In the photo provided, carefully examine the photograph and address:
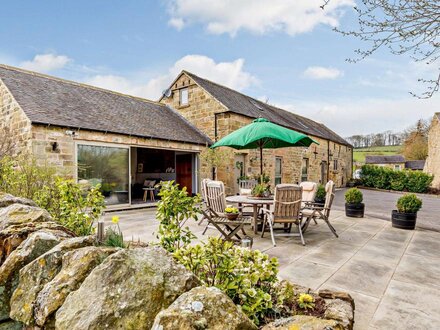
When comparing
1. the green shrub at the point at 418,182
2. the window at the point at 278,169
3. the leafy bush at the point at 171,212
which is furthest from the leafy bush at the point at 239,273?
the green shrub at the point at 418,182

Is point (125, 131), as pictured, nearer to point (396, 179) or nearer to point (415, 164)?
point (396, 179)

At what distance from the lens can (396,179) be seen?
2114 centimetres

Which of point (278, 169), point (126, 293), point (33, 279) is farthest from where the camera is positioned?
point (278, 169)

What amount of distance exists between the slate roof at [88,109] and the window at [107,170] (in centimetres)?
74

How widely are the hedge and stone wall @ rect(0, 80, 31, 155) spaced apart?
24.1 meters

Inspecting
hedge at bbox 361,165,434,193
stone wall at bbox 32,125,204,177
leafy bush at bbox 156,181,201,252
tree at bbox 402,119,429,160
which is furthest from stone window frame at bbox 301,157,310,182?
tree at bbox 402,119,429,160

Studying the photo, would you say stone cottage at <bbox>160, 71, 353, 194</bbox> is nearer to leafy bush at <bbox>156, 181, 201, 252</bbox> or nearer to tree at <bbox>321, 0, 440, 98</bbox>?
tree at <bbox>321, 0, 440, 98</bbox>

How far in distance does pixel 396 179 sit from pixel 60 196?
24.1 meters

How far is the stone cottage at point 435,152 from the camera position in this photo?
2042cm

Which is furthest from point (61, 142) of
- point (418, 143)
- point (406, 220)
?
point (418, 143)

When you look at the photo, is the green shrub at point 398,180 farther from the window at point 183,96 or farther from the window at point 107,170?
Answer: the window at point 107,170

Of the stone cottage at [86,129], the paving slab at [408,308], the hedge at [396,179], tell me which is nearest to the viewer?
the paving slab at [408,308]

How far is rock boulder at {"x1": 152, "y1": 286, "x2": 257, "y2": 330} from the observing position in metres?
1.28

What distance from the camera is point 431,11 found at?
9.54 ft
